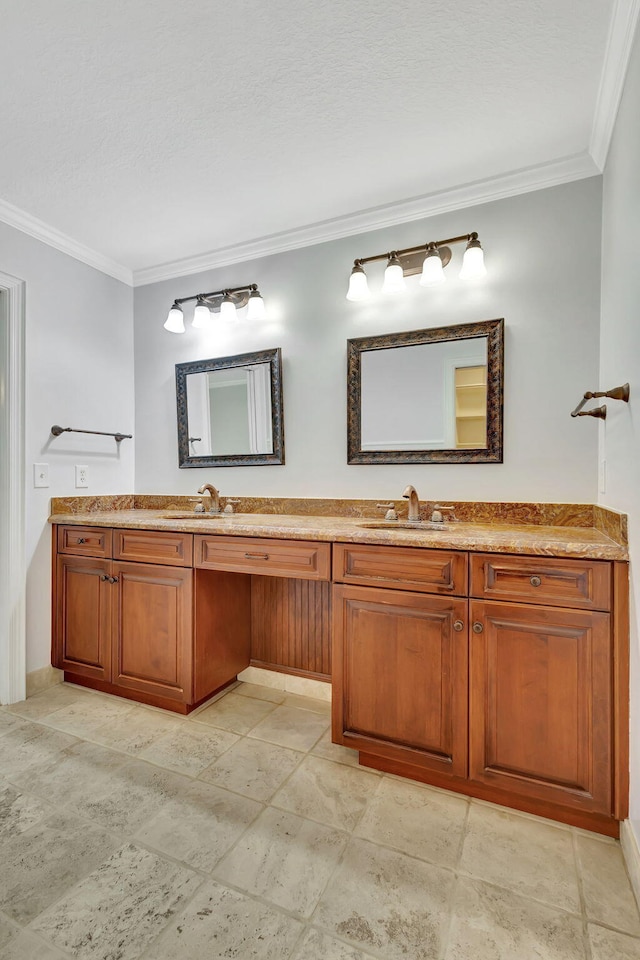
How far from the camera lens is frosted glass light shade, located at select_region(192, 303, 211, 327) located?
254cm

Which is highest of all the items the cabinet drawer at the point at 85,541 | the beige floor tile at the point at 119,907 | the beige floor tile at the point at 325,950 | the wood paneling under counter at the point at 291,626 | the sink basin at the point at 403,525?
the sink basin at the point at 403,525

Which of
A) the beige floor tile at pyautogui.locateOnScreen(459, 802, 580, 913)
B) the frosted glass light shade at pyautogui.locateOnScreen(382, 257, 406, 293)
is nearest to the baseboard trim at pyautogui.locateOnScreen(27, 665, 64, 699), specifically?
the beige floor tile at pyautogui.locateOnScreen(459, 802, 580, 913)

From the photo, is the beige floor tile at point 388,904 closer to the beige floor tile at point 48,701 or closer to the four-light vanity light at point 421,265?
the beige floor tile at point 48,701

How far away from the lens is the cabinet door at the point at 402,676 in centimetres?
150

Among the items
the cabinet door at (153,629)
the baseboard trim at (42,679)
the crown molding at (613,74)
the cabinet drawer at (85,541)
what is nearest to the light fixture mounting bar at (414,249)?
the crown molding at (613,74)

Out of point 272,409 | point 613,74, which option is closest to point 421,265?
point 613,74

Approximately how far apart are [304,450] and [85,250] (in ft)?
5.68

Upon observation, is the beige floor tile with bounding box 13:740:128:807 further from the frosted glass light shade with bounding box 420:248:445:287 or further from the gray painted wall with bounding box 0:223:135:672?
the frosted glass light shade with bounding box 420:248:445:287

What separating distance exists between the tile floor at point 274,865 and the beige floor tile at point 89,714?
112 mm

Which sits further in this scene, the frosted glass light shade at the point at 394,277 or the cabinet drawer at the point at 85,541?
the cabinet drawer at the point at 85,541

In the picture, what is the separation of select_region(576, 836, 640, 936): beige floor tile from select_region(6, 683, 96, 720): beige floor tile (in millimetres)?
2137

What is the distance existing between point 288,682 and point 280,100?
2529 millimetres

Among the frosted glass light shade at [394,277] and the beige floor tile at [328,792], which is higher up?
the frosted glass light shade at [394,277]

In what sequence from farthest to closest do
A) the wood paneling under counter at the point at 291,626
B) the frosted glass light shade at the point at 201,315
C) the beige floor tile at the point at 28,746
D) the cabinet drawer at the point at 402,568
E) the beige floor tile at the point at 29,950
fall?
the frosted glass light shade at the point at 201,315
the wood paneling under counter at the point at 291,626
the beige floor tile at the point at 28,746
the cabinet drawer at the point at 402,568
the beige floor tile at the point at 29,950
